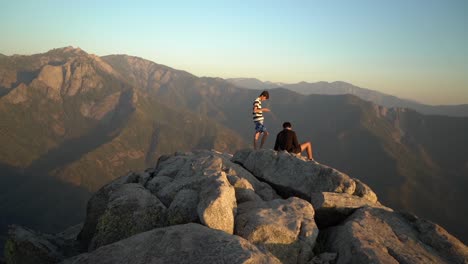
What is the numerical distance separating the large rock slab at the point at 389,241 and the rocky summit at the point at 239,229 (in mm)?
43

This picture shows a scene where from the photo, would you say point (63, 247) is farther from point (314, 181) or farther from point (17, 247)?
point (314, 181)

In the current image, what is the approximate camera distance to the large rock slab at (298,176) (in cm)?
1864

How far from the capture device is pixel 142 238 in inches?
421

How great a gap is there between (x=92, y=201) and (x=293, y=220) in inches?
485

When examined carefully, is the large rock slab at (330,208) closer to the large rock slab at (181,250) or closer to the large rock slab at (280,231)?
the large rock slab at (280,231)

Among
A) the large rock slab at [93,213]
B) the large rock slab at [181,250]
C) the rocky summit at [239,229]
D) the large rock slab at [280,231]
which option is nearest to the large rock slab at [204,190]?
the rocky summit at [239,229]

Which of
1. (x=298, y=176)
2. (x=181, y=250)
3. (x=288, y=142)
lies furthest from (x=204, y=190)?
(x=288, y=142)

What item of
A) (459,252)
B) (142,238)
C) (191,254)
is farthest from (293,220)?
(459,252)

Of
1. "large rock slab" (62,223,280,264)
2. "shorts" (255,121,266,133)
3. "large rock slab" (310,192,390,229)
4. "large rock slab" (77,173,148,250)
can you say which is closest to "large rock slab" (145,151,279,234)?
"large rock slab" (62,223,280,264)

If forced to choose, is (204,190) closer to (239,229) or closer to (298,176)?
(239,229)

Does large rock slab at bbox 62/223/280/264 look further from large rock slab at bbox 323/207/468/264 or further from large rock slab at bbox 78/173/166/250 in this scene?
large rock slab at bbox 323/207/468/264

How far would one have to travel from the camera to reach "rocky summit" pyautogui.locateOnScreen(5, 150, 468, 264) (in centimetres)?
1011

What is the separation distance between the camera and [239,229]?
12.7 meters

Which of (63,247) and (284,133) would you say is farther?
(284,133)
